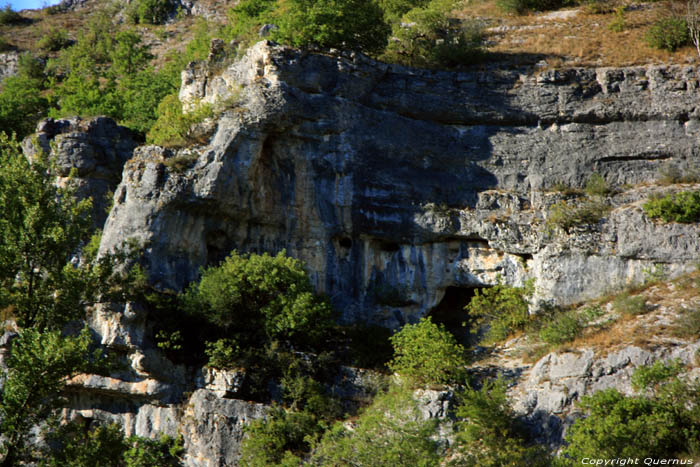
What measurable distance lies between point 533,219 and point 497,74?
Result: 6693 millimetres

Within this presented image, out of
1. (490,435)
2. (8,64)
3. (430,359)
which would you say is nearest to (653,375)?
(490,435)

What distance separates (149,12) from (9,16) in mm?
10393

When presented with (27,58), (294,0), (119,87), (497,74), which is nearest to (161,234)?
(294,0)

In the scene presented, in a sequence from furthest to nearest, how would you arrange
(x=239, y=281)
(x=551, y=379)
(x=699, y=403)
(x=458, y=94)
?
(x=458, y=94)
(x=239, y=281)
(x=551, y=379)
(x=699, y=403)

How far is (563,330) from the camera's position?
2388cm

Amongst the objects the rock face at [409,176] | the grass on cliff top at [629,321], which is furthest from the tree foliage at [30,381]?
the grass on cliff top at [629,321]

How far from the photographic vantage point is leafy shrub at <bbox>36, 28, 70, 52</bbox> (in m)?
50.3

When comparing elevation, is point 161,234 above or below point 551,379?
Result: above

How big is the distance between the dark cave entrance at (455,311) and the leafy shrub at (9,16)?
138 feet

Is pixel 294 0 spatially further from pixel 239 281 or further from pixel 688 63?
pixel 688 63

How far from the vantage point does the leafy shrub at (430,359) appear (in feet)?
75.5

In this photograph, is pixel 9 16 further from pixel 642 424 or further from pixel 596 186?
pixel 642 424

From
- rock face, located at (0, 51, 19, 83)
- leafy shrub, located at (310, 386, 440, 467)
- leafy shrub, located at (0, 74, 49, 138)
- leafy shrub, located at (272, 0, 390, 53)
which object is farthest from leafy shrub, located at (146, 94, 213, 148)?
rock face, located at (0, 51, 19, 83)

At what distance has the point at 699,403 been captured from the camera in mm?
19297
